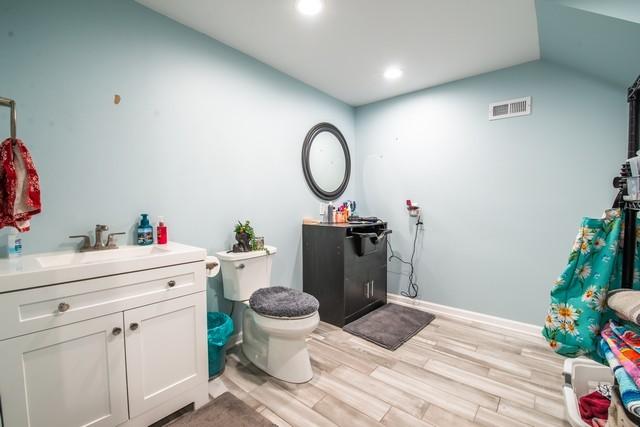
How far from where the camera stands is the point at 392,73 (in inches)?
99.7

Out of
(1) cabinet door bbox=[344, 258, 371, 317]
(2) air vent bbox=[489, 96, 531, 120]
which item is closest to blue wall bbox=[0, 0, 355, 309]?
(1) cabinet door bbox=[344, 258, 371, 317]

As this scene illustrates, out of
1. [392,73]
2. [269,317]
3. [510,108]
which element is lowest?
[269,317]

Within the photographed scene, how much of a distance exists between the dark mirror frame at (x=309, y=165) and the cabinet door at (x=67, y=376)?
1.97m

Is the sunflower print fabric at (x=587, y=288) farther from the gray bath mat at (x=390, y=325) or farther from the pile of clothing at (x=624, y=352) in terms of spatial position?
the gray bath mat at (x=390, y=325)

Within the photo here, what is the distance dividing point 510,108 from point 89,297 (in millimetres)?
3196

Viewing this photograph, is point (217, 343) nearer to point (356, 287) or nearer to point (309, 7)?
point (356, 287)

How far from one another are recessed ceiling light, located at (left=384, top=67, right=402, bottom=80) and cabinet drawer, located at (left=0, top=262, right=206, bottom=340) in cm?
226

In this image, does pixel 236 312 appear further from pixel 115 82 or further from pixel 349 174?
pixel 349 174

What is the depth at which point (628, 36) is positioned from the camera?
139 centimetres

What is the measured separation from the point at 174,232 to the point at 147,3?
4.67 feet

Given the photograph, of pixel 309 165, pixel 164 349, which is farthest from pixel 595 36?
pixel 164 349

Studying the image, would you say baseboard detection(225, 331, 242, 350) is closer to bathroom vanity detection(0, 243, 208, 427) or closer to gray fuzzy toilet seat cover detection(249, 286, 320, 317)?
gray fuzzy toilet seat cover detection(249, 286, 320, 317)

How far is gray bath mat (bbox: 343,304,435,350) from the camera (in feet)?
7.41

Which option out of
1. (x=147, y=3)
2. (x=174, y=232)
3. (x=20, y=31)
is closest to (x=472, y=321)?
(x=174, y=232)
